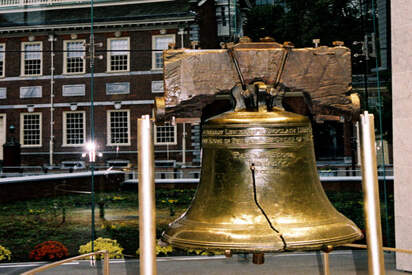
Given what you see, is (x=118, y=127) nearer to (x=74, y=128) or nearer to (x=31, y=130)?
(x=74, y=128)

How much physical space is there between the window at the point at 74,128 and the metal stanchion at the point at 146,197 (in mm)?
3059

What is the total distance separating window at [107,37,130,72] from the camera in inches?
171

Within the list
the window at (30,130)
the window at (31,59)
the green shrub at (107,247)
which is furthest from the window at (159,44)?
the green shrub at (107,247)

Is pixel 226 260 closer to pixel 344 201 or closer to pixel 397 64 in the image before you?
pixel 344 201

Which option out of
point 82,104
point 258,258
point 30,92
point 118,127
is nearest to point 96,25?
point 82,104

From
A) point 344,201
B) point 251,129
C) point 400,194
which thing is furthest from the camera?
point 344,201

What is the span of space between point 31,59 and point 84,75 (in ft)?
1.74

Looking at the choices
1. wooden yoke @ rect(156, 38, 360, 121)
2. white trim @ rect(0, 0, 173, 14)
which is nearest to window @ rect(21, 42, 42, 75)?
white trim @ rect(0, 0, 173, 14)

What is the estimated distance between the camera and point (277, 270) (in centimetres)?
393

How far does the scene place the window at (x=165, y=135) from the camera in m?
4.18

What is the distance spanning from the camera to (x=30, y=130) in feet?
13.5

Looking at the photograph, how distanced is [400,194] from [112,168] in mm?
2721

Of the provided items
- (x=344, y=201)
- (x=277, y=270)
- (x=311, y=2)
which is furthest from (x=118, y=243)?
(x=311, y=2)

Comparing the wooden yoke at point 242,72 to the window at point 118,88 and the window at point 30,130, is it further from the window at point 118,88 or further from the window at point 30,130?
the window at point 30,130
